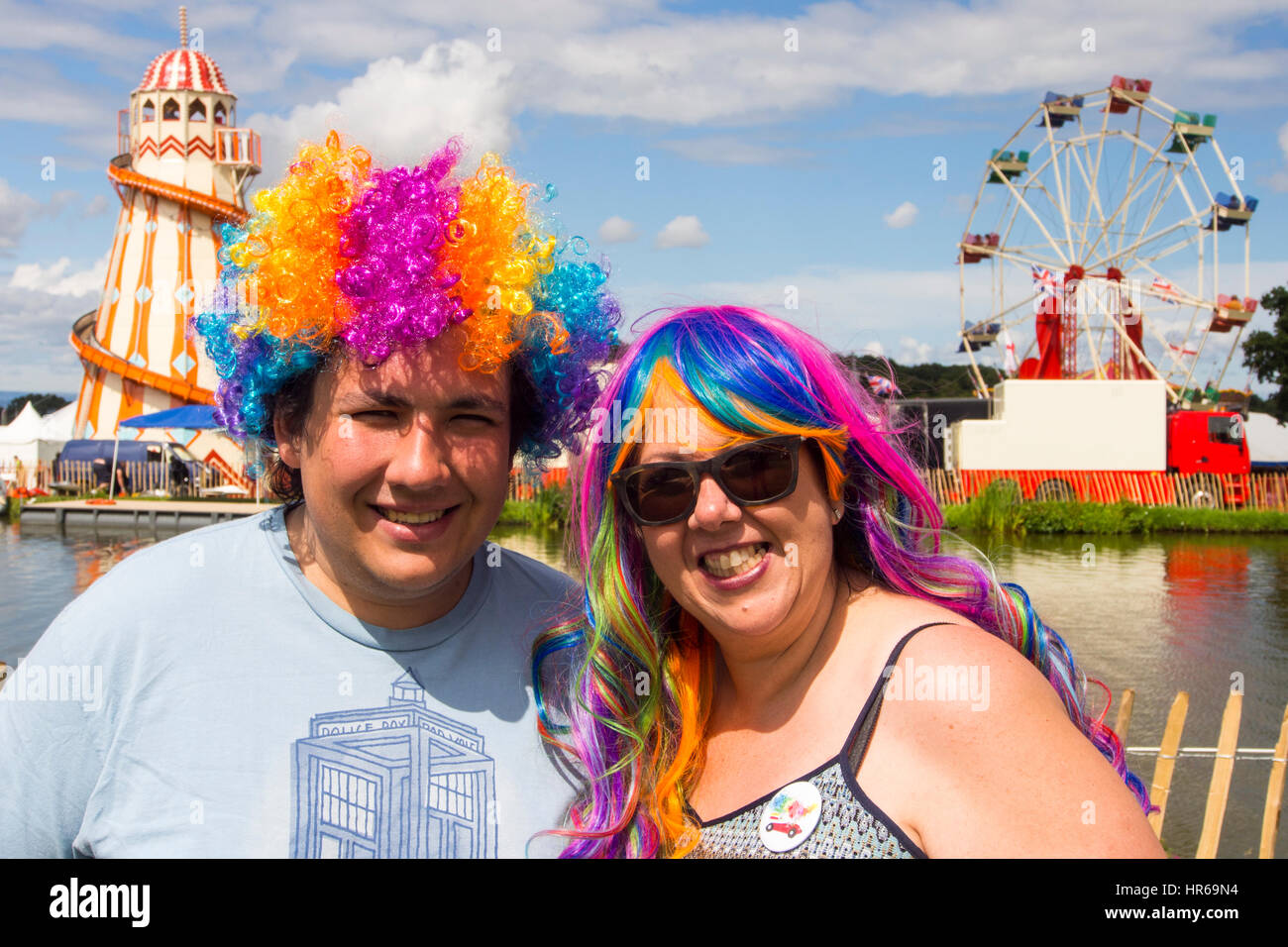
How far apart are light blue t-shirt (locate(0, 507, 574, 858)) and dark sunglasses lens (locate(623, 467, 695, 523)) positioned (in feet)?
1.66

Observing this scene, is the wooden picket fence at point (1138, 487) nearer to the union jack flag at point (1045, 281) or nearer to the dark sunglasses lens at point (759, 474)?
the union jack flag at point (1045, 281)

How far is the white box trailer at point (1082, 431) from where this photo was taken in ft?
90.4

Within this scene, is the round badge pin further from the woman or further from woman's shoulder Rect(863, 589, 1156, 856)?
woman's shoulder Rect(863, 589, 1156, 856)

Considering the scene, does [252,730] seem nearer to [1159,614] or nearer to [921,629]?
[921,629]

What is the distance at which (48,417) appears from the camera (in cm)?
3594

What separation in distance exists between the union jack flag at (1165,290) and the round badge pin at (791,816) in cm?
3495

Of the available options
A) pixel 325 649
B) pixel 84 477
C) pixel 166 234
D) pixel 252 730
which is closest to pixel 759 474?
pixel 325 649

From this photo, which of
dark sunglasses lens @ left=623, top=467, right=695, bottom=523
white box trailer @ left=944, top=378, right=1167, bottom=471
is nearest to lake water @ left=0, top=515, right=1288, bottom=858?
white box trailer @ left=944, top=378, right=1167, bottom=471

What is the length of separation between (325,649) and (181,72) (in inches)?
1269

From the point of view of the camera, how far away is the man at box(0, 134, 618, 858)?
2.08m

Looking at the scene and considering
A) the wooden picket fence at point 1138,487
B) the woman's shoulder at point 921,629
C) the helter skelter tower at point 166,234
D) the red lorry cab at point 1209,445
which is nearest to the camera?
the woman's shoulder at point 921,629

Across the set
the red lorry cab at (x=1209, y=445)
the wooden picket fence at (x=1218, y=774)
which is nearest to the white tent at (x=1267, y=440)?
the red lorry cab at (x=1209, y=445)

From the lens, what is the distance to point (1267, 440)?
42.8 metres
